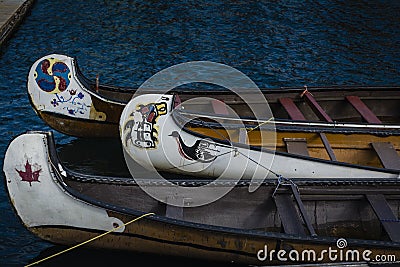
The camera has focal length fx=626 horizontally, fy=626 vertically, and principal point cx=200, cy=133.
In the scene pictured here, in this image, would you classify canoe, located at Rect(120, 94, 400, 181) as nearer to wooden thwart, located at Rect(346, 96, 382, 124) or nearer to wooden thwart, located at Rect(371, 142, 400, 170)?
wooden thwart, located at Rect(371, 142, 400, 170)

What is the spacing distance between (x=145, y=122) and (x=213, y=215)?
2.53 m

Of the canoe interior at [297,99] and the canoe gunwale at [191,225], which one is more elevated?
the canoe interior at [297,99]

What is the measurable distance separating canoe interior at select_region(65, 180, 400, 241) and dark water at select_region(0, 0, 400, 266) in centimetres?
520

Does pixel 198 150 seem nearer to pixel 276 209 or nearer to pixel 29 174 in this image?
pixel 276 209

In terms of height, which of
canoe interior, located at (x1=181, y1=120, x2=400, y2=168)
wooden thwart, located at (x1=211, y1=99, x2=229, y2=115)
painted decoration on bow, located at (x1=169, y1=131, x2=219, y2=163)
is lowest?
painted decoration on bow, located at (x1=169, y1=131, x2=219, y2=163)

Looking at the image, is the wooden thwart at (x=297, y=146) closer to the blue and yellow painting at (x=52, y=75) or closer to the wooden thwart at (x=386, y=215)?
the wooden thwart at (x=386, y=215)

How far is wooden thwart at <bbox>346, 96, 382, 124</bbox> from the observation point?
1397cm

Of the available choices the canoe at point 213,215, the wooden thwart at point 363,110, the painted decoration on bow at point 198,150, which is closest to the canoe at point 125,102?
the wooden thwart at point 363,110

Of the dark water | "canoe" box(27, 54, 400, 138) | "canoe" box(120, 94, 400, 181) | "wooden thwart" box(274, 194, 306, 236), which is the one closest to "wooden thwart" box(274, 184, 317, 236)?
"wooden thwart" box(274, 194, 306, 236)

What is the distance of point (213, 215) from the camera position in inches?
428

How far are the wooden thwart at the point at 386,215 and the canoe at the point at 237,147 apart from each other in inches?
36.7

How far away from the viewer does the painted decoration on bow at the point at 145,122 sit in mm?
12273

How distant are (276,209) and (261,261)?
51.3 inches

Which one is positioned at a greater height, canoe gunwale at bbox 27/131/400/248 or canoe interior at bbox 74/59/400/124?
canoe interior at bbox 74/59/400/124
